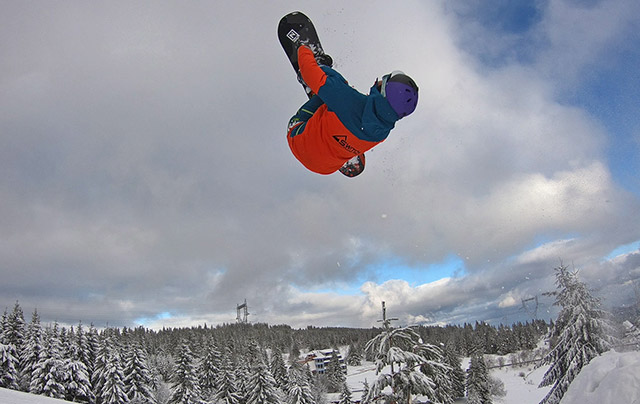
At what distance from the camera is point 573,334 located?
1316 centimetres

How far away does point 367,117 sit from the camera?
3613 mm

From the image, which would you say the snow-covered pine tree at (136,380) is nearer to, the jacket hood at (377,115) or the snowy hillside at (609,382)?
the snowy hillside at (609,382)

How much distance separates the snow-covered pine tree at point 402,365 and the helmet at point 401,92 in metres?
8.89

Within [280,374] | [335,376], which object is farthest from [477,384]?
[335,376]

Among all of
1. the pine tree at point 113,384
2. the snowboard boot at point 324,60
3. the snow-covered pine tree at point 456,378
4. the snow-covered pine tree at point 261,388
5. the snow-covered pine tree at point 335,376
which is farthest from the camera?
the snow-covered pine tree at point 335,376

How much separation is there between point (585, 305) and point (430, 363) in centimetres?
668

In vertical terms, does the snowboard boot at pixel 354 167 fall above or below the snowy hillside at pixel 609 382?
above

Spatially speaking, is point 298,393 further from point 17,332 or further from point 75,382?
point 17,332

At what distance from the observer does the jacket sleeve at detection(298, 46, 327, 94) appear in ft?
12.9

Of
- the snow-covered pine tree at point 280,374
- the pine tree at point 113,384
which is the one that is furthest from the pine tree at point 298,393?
the pine tree at point 113,384

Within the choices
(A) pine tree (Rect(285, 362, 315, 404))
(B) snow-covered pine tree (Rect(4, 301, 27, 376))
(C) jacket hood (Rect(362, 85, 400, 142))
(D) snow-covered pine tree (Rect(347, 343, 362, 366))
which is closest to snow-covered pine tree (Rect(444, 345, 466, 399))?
(A) pine tree (Rect(285, 362, 315, 404))

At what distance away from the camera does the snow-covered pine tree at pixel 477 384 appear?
39000 mm

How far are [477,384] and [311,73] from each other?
1760 inches

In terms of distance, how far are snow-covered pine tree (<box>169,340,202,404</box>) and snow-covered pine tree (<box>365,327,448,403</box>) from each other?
76.1 feet
